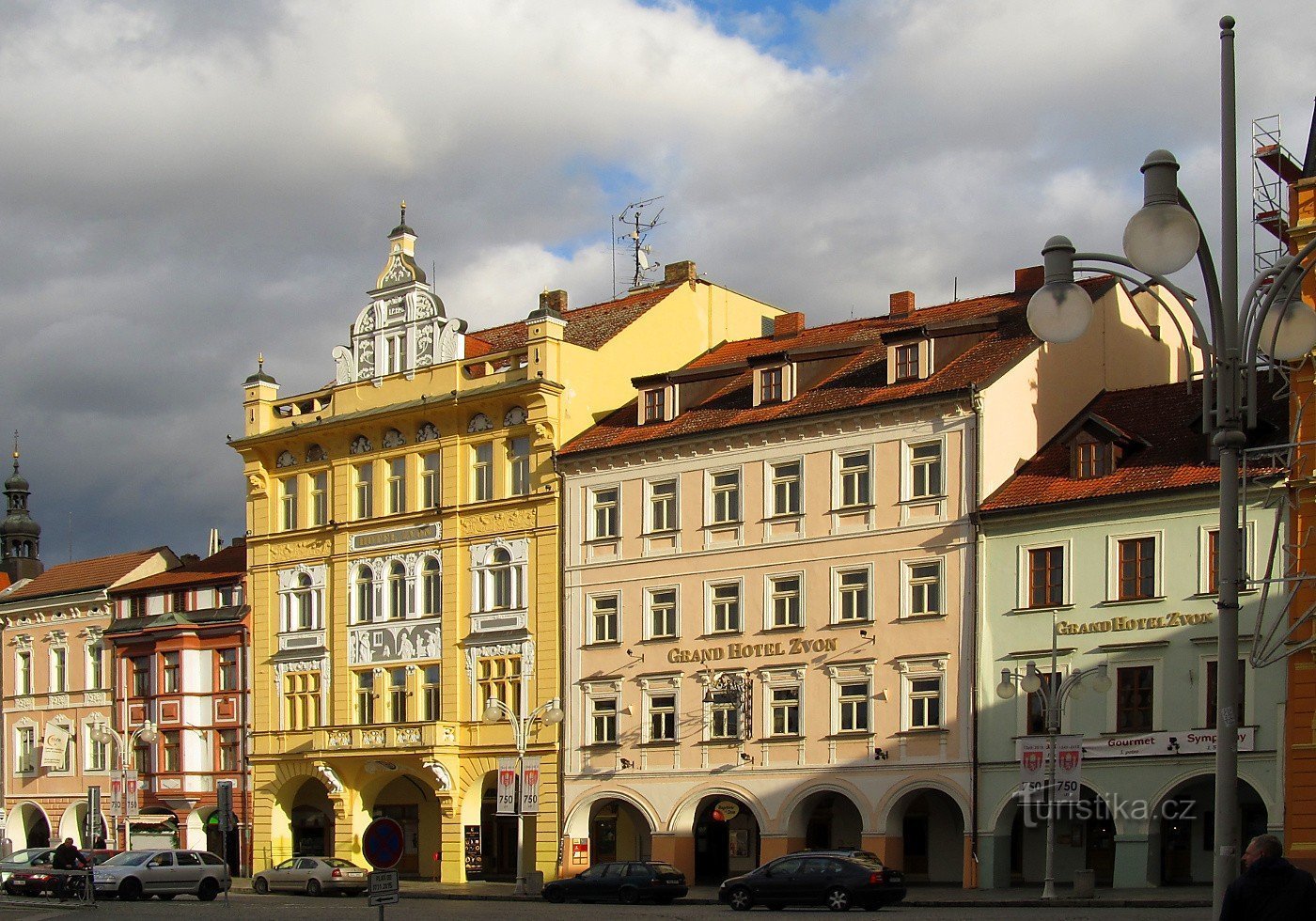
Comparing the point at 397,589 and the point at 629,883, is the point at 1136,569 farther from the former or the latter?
the point at 397,589

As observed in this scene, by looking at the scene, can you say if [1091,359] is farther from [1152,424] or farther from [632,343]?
[632,343]

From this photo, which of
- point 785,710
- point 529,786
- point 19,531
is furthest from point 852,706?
point 19,531

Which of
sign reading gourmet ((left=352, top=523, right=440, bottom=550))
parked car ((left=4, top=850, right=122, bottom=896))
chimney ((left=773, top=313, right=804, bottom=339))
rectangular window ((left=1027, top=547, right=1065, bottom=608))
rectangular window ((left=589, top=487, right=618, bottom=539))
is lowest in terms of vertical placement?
parked car ((left=4, top=850, right=122, bottom=896))

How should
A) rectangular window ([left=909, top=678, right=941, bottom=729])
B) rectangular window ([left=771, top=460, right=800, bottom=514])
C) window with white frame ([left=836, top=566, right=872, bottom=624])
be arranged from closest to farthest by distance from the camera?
1. rectangular window ([left=909, top=678, right=941, bottom=729])
2. window with white frame ([left=836, top=566, right=872, bottom=624])
3. rectangular window ([left=771, top=460, right=800, bottom=514])

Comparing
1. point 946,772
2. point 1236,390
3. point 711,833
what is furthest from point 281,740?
point 1236,390

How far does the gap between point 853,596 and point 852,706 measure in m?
2.91

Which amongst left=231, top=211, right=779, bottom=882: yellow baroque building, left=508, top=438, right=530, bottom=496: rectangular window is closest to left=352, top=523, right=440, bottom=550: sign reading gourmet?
left=231, top=211, right=779, bottom=882: yellow baroque building

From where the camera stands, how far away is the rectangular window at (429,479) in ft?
197

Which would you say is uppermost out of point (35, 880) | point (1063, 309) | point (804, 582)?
point (1063, 309)

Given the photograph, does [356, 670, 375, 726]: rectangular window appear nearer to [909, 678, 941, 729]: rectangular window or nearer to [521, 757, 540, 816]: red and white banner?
[521, 757, 540, 816]: red and white banner

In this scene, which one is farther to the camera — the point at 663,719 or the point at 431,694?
the point at 431,694

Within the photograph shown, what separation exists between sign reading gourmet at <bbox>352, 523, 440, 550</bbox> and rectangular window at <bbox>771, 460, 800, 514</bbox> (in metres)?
13.0

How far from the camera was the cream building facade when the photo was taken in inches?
1890

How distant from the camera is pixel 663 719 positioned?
175ft
